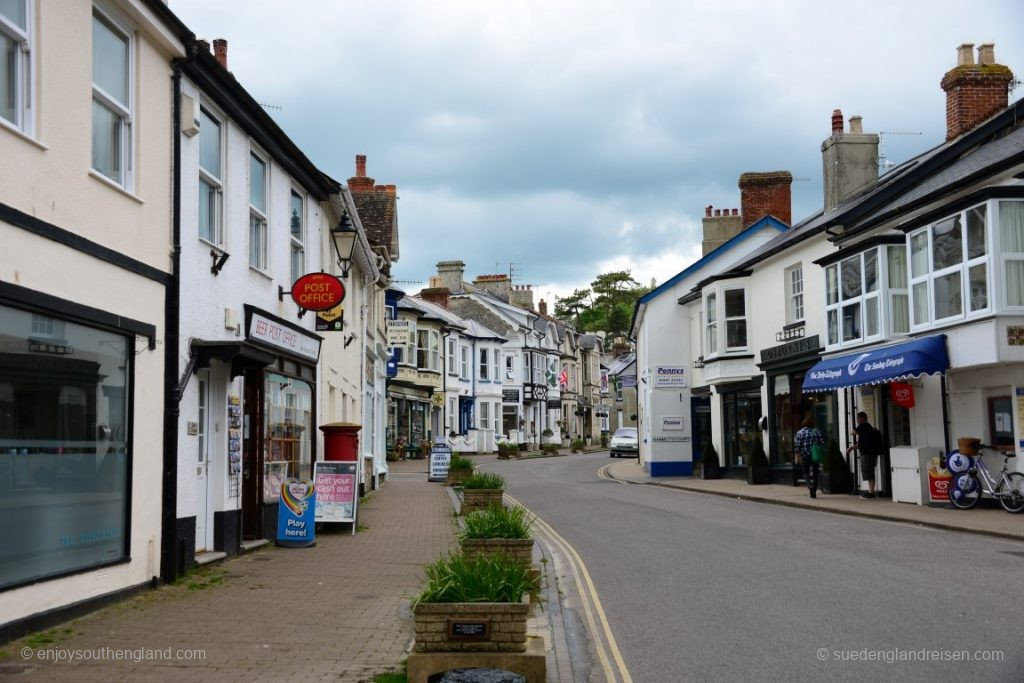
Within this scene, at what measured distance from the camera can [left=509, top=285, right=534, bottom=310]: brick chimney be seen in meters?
80.6

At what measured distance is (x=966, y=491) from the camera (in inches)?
715

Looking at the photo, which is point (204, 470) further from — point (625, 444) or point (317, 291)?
point (625, 444)

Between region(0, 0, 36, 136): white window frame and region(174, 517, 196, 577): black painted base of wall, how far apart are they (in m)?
4.85

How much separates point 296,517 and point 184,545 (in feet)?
11.4

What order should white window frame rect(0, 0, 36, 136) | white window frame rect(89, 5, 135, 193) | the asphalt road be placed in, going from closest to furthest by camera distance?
1. the asphalt road
2. white window frame rect(0, 0, 36, 136)
3. white window frame rect(89, 5, 135, 193)

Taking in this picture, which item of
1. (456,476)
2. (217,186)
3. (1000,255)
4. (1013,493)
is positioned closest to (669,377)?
(456,476)

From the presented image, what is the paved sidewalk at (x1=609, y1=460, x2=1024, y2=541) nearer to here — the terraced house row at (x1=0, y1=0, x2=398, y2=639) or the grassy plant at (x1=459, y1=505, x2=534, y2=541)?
the grassy plant at (x1=459, y1=505, x2=534, y2=541)

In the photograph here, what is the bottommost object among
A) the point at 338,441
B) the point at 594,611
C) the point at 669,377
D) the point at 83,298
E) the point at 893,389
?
the point at 594,611

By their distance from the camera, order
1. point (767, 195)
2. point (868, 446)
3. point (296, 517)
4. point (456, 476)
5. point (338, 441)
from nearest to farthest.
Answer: point (296, 517) < point (338, 441) < point (868, 446) < point (456, 476) < point (767, 195)

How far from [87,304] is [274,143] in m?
6.76

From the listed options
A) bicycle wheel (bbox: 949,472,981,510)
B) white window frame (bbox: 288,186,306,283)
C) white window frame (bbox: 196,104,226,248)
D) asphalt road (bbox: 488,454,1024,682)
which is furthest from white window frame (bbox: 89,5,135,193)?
bicycle wheel (bbox: 949,472,981,510)

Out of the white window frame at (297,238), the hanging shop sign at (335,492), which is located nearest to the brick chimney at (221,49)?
the white window frame at (297,238)

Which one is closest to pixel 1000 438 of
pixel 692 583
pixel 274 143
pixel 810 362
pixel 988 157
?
pixel 988 157

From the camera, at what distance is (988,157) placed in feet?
62.7
